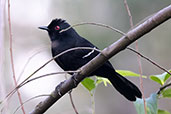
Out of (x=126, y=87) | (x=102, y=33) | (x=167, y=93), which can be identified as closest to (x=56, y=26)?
(x=126, y=87)

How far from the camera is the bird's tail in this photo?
10.1ft

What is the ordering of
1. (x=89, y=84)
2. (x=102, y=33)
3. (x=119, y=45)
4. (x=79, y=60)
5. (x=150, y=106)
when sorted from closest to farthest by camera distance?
1. (x=119, y=45)
2. (x=150, y=106)
3. (x=89, y=84)
4. (x=79, y=60)
5. (x=102, y=33)

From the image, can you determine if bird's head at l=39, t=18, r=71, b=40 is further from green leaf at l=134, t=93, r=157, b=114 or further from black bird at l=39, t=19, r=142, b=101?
green leaf at l=134, t=93, r=157, b=114

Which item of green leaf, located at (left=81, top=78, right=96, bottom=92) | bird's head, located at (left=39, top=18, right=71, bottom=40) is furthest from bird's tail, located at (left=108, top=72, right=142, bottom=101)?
bird's head, located at (left=39, top=18, right=71, bottom=40)

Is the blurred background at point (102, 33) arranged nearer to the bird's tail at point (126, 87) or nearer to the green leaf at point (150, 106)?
the bird's tail at point (126, 87)

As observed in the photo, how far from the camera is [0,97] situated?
1.77 metres

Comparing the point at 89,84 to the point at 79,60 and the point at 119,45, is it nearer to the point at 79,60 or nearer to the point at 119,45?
the point at 119,45

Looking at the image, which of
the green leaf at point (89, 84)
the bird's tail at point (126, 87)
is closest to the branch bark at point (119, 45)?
the green leaf at point (89, 84)

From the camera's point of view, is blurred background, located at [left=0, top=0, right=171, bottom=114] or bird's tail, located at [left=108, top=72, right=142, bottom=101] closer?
bird's tail, located at [left=108, top=72, right=142, bottom=101]

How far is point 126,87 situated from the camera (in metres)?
3.28

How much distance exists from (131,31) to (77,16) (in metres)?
7.43

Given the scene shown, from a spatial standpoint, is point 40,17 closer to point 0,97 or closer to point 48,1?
point 48,1

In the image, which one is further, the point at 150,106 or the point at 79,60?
the point at 79,60

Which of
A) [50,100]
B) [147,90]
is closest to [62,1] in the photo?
[147,90]
